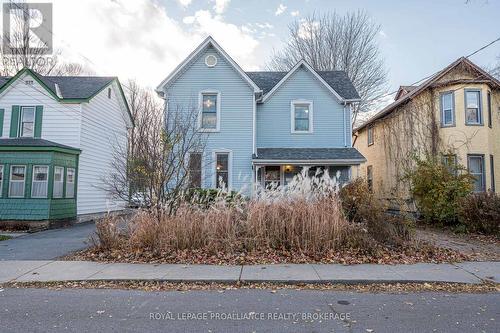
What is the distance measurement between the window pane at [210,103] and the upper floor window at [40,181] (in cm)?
782

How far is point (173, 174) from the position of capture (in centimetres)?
984

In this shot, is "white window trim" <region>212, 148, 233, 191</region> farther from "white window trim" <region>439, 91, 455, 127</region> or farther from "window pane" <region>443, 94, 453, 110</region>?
"window pane" <region>443, 94, 453, 110</region>

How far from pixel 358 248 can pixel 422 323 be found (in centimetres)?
367

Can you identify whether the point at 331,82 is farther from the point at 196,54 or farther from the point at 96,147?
the point at 96,147

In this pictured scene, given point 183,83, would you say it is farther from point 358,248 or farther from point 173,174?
point 358,248

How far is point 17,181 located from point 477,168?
22.0m

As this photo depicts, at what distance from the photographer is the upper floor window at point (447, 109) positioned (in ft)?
54.1

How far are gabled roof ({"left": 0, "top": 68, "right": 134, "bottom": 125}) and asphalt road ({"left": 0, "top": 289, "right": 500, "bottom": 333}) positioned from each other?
44.3 ft

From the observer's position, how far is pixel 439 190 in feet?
42.5

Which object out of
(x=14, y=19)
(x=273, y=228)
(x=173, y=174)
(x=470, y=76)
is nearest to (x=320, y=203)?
(x=273, y=228)

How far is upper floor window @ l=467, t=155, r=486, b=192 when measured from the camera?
53.4ft

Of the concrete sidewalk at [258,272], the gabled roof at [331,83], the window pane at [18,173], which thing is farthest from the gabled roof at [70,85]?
the concrete sidewalk at [258,272]

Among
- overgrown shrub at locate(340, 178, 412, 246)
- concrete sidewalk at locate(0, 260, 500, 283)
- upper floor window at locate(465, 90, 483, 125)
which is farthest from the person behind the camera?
upper floor window at locate(465, 90, 483, 125)

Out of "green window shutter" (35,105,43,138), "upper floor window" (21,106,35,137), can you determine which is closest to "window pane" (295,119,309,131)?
"green window shutter" (35,105,43,138)
